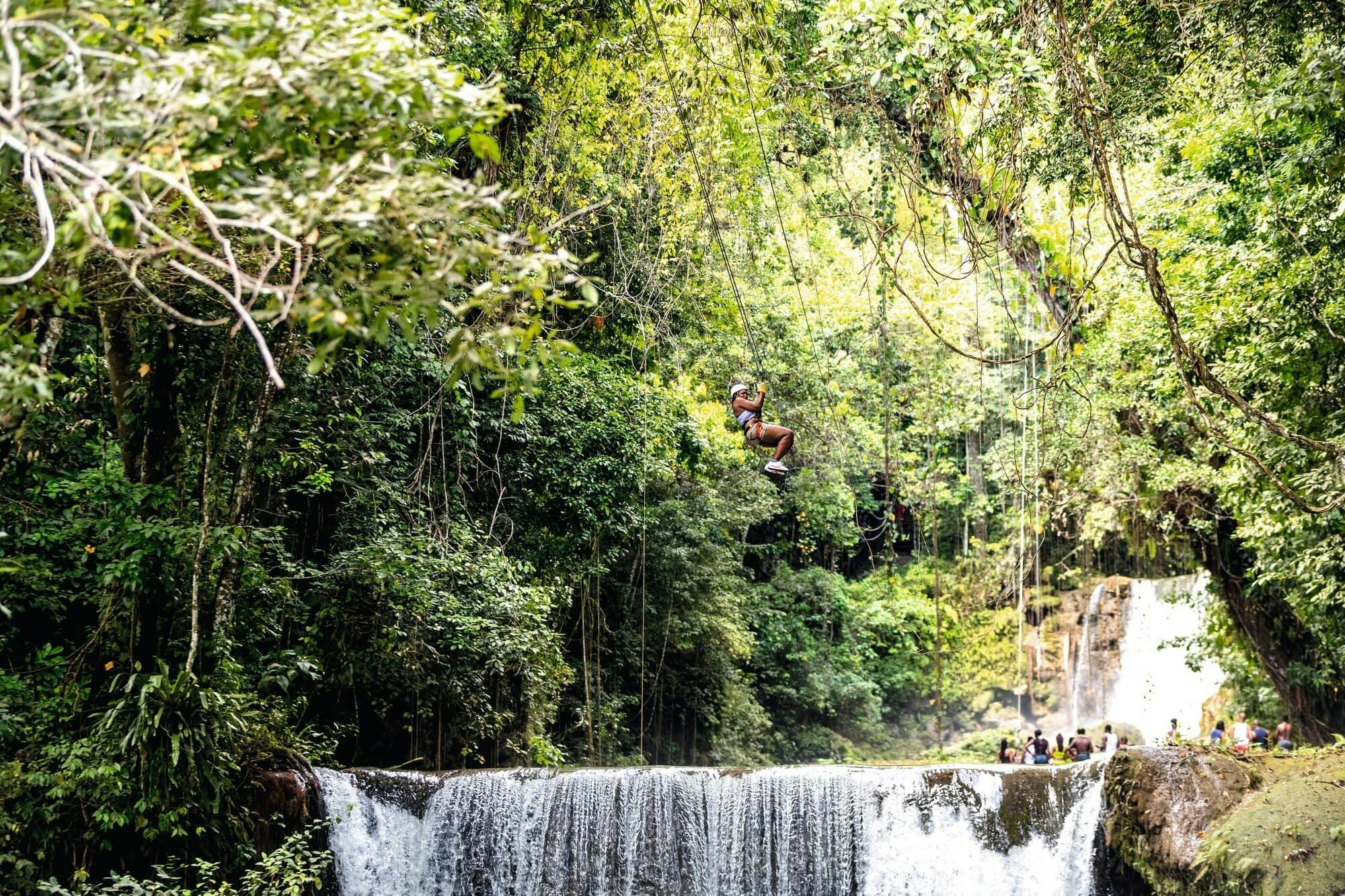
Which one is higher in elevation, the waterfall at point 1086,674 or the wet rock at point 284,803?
the waterfall at point 1086,674

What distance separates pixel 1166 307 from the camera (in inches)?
180

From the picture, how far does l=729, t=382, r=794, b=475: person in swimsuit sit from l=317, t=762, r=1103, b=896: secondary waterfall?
2.67 meters

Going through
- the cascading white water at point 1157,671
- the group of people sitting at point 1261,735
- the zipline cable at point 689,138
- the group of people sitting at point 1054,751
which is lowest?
the group of people sitting at point 1054,751

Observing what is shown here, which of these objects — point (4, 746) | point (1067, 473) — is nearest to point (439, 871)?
point (4, 746)

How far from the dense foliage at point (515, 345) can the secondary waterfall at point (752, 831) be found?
1.21 m

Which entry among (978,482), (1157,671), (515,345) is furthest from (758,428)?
(978,482)

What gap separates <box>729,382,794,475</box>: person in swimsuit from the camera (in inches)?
312

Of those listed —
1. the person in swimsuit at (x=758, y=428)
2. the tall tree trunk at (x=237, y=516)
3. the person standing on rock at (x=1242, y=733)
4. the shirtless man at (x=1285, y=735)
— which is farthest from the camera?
the person standing on rock at (x=1242, y=733)

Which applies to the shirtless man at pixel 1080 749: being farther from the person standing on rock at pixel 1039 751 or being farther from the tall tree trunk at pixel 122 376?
the tall tree trunk at pixel 122 376

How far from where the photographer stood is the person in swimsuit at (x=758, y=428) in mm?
7930

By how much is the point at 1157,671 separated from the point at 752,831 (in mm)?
13220

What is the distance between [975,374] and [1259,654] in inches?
Result: 365

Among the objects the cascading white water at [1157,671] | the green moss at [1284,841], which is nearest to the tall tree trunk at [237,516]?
the green moss at [1284,841]

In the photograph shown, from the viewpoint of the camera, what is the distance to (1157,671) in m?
19.0
